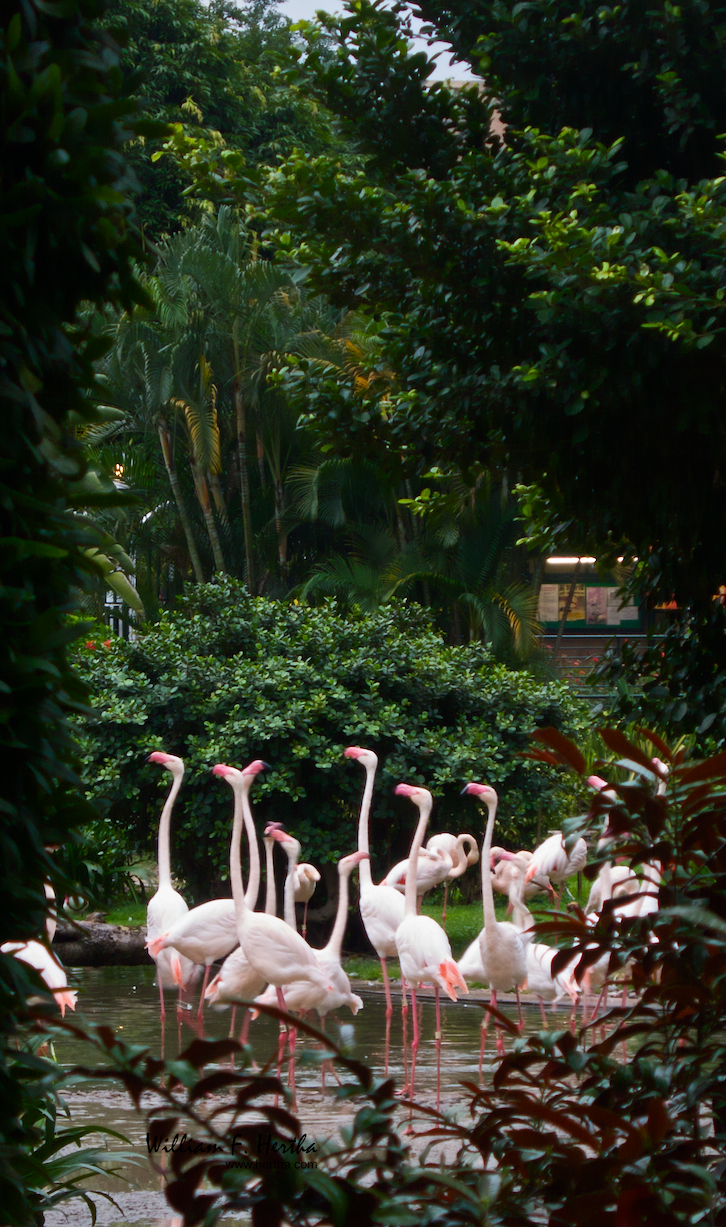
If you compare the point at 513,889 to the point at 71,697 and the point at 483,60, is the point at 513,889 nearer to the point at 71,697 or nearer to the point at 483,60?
the point at 483,60

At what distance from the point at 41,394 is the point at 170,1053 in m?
5.76

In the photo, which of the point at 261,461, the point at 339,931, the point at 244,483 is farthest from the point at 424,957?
the point at 261,461

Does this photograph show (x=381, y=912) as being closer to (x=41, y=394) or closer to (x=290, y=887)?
(x=290, y=887)

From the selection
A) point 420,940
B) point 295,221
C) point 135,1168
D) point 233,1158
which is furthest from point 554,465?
point 233,1158

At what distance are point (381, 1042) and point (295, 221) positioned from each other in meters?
5.12

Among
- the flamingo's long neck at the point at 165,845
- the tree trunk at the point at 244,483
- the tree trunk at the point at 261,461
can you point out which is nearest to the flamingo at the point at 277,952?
the flamingo's long neck at the point at 165,845

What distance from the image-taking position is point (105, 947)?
9.39 metres

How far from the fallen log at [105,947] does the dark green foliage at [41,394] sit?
27.4 feet

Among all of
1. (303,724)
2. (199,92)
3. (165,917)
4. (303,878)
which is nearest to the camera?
(165,917)

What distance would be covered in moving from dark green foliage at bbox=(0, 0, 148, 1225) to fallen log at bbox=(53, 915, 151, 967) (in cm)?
835

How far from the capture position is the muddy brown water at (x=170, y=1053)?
4.07 m

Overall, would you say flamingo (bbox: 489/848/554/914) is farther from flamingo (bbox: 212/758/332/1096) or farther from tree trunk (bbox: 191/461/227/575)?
tree trunk (bbox: 191/461/227/575)

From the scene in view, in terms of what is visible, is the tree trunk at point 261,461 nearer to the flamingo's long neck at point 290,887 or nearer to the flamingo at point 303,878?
the flamingo at point 303,878

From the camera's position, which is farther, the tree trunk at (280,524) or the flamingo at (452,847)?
the tree trunk at (280,524)
